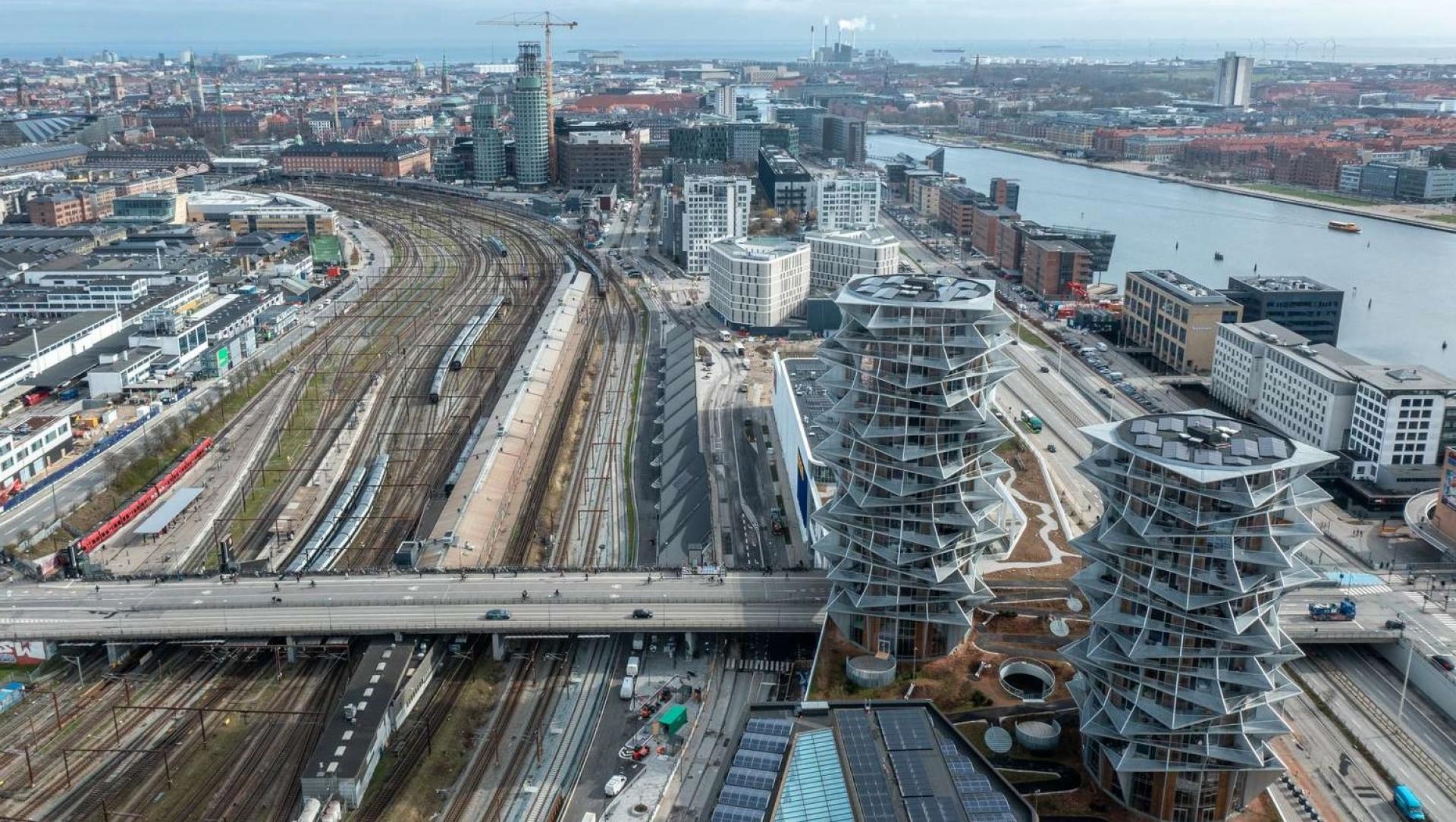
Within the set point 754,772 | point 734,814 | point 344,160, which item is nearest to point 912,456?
point 754,772

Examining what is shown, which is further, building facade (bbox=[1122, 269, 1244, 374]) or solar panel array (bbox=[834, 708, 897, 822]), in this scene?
building facade (bbox=[1122, 269, 1244, 374])

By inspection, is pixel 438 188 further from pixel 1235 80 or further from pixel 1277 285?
pixel 1235 80

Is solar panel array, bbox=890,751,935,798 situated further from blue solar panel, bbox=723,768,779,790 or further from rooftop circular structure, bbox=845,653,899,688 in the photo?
rooftop circular structure, bbox=845,653,899,688

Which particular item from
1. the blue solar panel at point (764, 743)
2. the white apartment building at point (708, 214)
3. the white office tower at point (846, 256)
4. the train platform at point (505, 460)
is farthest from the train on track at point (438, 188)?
the blue solar panel at point (764, 743)

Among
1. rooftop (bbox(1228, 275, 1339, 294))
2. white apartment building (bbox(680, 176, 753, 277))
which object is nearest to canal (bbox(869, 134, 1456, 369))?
rooftop (bbox(1228, 275, 1339, 294))

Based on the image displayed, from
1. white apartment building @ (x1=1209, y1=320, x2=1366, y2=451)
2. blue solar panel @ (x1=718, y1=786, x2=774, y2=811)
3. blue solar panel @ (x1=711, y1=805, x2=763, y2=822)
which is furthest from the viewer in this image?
white apartment building @ (x1=1209, y1=320, x2=1366, y2=451)

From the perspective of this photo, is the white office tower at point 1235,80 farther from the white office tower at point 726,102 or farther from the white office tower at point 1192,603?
the white office tower at point 1192,603
